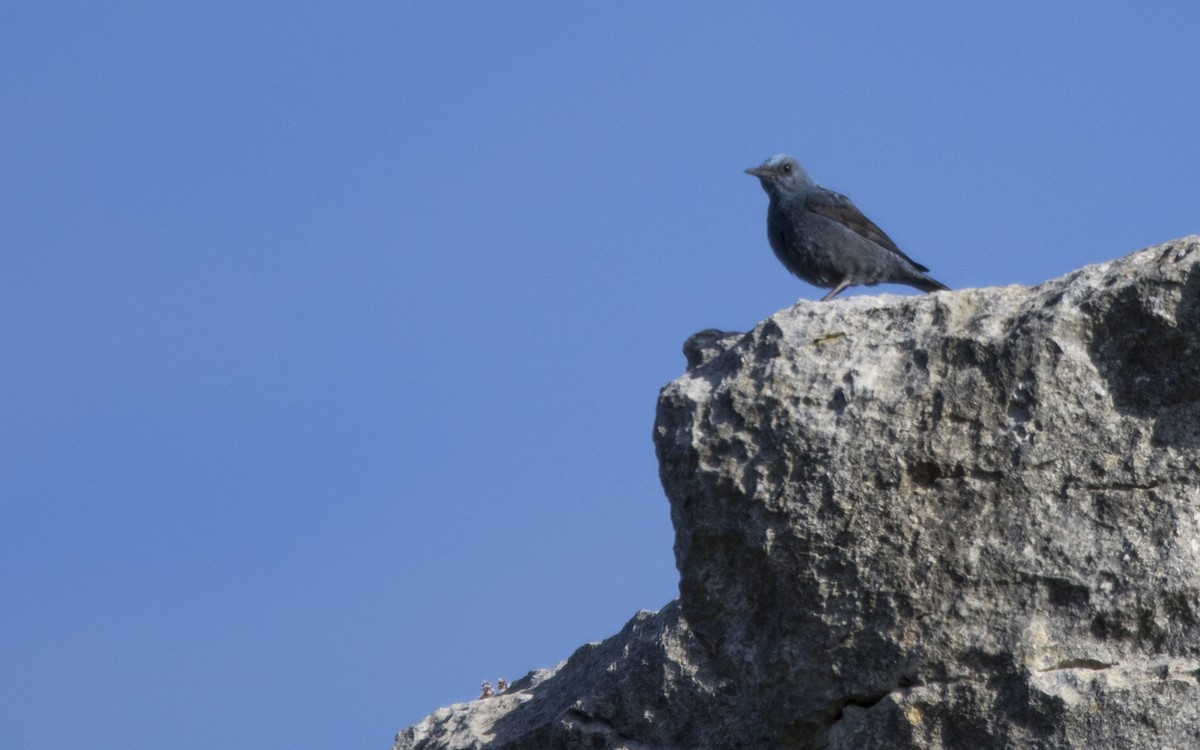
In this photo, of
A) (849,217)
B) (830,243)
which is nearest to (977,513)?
(830,243)

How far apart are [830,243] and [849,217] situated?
1.57 ft

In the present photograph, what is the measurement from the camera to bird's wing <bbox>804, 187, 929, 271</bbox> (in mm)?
10297

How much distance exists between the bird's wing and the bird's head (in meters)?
0.24

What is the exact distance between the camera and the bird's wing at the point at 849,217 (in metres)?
10.3

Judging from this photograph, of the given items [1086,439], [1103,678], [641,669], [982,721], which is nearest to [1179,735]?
[1103,678]

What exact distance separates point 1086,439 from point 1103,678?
2.54ft

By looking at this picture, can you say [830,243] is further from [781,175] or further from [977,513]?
[977,513]

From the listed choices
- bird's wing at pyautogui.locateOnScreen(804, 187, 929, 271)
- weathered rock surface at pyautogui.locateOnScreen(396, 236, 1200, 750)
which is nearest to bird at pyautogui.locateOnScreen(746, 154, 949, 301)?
bird's wing at pyautogui.locateOnScreen(804, 187, 929, 271)

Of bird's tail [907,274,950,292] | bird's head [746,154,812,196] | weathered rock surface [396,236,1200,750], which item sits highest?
bird's head [746,154,812,196]

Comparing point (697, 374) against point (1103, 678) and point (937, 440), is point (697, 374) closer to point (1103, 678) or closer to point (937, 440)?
point (937, 440)

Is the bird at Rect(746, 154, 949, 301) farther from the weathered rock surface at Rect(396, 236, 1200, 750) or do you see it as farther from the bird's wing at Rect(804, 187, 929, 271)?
the weathered rock surface at Rect(396, 236, 1200, 750)

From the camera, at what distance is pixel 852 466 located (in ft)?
15.2

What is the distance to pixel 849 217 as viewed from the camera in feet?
34.1

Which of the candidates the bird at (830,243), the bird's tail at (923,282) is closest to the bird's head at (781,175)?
the bird at (830,243)
